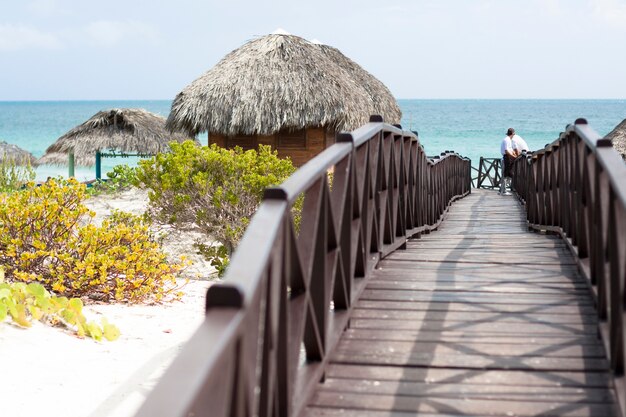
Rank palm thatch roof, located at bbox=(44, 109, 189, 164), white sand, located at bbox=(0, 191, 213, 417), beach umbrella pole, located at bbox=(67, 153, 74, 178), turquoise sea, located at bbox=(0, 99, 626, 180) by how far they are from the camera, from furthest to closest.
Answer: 1. turquoise sea, located at bbox=(0, 99, 626, 180)
2. beach umbrella pole, located at bbox=(67, 153, 74, 178)
3. palm thatch roof, located at bbox=(44, 109, 189, 164)
4. white sand, located at bbox=(0, 191, 213, 417)

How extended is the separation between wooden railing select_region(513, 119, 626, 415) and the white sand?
2.77 meters

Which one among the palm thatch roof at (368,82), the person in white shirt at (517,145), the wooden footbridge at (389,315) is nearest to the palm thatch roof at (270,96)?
the palm thatch roof at (368,82)

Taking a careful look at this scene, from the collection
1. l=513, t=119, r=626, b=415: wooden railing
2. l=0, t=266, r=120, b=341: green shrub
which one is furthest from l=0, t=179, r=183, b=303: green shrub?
l=513, t=119, r=626, b=415: wooden railing

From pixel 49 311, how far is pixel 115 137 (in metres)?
17.3

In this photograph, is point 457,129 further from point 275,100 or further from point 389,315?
point 389,315

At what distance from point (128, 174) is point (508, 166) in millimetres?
8990

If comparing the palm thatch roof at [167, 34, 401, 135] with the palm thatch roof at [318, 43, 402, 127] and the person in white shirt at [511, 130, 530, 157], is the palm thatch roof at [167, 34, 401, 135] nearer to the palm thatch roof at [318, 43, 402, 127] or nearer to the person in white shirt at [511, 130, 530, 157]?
the palm thatch roof at [318, 43, 402, 127]

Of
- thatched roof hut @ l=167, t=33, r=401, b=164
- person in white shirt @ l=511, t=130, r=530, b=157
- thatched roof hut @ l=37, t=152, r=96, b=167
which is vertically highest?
thatched roof hut @ l=167, t=33, r=401, b=164

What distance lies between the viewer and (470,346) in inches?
148

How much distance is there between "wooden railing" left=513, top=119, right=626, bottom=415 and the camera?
310 centimetres

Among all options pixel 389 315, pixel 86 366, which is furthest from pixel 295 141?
pixel 389 315

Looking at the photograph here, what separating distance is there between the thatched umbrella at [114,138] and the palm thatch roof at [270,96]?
5299mm

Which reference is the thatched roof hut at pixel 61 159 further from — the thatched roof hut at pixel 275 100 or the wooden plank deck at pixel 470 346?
the wooden plank deck at pixel 470 346

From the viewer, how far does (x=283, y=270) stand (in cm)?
250
